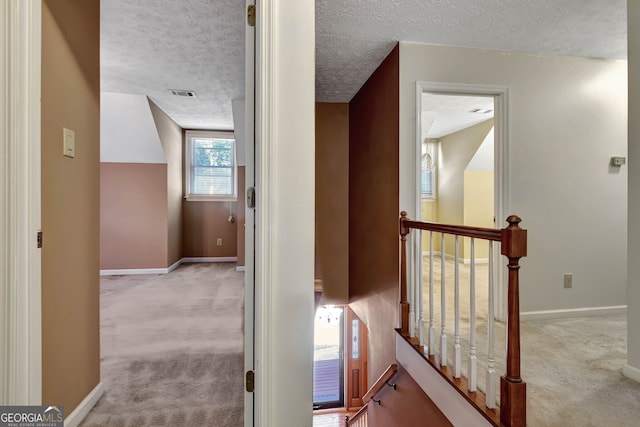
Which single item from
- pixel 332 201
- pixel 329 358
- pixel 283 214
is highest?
pixel 332 201

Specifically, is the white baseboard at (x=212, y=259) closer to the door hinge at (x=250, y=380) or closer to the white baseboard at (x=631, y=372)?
the door hinge at (x=250, y=380)

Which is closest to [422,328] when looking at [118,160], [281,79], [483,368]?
[483,368]

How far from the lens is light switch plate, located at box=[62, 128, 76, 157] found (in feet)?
4.41

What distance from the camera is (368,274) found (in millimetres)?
3363

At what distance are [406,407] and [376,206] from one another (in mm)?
1691

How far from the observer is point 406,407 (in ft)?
7.75

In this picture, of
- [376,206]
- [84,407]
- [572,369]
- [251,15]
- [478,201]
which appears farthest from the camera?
[478,201]

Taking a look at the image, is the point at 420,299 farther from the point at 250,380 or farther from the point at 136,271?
the point at 136,271

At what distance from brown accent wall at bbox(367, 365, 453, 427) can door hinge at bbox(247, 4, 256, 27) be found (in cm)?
221

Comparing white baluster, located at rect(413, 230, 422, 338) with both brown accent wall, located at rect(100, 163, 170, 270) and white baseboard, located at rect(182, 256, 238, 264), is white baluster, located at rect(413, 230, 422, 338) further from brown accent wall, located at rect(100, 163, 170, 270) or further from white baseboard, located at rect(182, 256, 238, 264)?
white baseboard, located at rect(182, 256, 238, 264)

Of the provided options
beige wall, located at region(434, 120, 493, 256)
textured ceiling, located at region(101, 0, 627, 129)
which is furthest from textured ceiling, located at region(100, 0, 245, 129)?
beige wall, located at region(434, 120, 493, 256)

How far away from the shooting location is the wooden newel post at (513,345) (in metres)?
1.29

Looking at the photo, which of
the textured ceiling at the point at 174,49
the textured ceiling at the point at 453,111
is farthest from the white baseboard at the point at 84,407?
the textured ceiling at the point at 453,111

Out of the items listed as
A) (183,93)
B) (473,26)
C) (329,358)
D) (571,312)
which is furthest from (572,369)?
(329,358)
